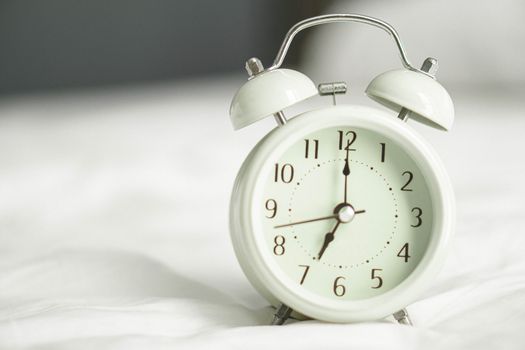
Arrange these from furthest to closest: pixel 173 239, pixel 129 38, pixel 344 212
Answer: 1. pixel 129 38
2. pixel 173 239
3. pixel 344 212

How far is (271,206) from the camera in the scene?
889mm

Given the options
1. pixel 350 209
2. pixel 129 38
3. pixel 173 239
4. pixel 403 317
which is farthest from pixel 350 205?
pixel 129 38

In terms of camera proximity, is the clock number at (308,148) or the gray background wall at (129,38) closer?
the clock number at (308,148)

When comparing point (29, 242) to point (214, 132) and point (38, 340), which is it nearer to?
point (38, 340)

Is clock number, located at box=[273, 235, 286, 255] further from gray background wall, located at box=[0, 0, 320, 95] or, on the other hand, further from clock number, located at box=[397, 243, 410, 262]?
gray background wall, located at box=[0, 0, 320, 95]

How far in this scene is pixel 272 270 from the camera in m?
0.86

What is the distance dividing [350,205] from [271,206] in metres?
0.09

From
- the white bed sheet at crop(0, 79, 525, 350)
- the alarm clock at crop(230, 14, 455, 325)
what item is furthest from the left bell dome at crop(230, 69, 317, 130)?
the white bed sheet at crop(0, 79, 525, 350)

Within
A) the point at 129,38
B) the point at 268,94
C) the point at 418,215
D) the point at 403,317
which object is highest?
the point at 129,38

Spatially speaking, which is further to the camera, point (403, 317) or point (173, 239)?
point (173, 239)

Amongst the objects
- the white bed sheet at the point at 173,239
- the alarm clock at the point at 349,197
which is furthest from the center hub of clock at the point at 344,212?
the white bed sheet at the point at 173,239

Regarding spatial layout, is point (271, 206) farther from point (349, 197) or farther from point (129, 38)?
point (129, 38)

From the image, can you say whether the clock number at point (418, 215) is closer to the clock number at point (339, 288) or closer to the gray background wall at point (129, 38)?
the clock number at point (339, 288)

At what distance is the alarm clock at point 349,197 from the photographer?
876 mm
